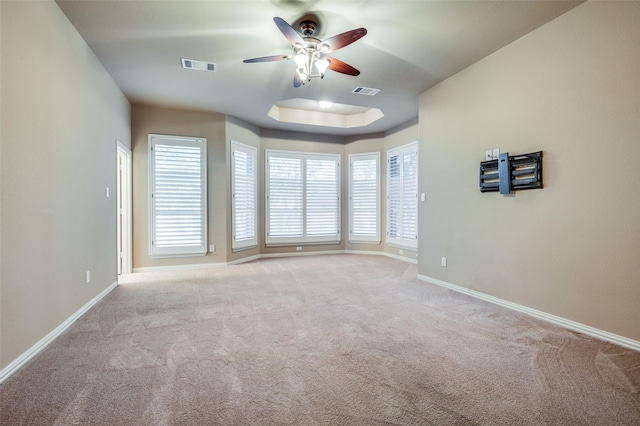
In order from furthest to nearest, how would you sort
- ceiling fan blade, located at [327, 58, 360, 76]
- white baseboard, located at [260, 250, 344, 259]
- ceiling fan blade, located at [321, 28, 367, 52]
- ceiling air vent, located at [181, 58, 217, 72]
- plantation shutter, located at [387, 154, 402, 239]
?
white baseboard, located at [260, 250, 344, 259]
plantation shutter, located at [387, 154, 402, 239]
ceiling air vent, located at [181, 58, 217, 72]
ceiling fan blade, located at [327, 58, 360, 76]
ceiling fan blade, located at [321, 28, 367, 52]

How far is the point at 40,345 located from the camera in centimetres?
226

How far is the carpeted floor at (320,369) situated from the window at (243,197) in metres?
2.48

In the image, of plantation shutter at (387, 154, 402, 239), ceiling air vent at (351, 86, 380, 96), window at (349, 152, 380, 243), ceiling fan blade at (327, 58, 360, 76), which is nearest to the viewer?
ceiling fan blade at (327, 58, 360, 76)

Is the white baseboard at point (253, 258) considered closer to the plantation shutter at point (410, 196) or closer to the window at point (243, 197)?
the window at point (243, 197)

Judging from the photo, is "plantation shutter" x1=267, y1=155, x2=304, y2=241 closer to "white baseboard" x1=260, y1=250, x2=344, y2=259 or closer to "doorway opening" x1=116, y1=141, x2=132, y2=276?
"white baseboard" x1=260, y1=250, x2=344, y2=259

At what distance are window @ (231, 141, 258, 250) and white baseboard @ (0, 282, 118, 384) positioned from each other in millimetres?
2712

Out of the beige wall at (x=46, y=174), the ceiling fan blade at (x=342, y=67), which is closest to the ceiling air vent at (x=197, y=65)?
the beige wall at (x=46, y=174)

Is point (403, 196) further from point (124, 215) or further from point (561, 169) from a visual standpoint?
point (124, 215)

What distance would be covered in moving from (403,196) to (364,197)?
3.60ft

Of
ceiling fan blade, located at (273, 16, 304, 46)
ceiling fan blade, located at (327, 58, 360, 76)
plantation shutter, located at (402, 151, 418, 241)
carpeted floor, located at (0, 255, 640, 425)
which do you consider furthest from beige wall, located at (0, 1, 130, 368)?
plantation shutter, located at (402, 151, 418, 241)

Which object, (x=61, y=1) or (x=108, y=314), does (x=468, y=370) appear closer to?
(x=108, y=314)

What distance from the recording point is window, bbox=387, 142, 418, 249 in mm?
5883

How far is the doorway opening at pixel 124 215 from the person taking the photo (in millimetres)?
4820

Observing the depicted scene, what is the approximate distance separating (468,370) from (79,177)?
3.87 meters
